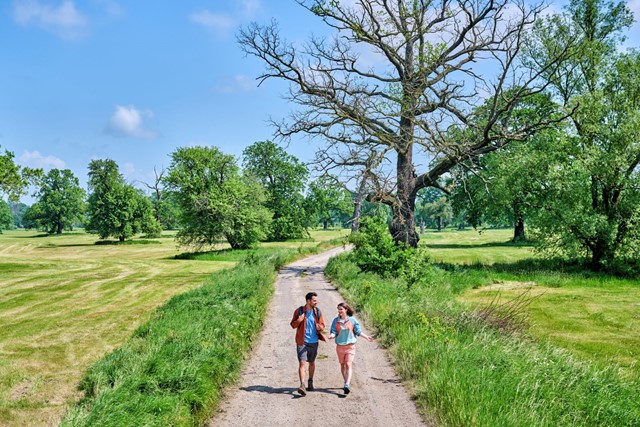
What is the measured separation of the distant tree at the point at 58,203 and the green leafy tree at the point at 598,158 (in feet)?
290

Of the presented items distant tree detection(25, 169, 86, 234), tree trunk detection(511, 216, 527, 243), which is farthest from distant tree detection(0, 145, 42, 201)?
distant tree detection(25, 169, 86, 234)

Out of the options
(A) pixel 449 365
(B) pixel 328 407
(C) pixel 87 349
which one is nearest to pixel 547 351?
(A) pixel 449 365

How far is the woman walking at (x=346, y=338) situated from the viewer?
9.03 m

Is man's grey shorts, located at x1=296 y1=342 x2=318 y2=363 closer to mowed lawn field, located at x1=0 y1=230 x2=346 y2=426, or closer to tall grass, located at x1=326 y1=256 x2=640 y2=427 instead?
tall grass, located at x1=326 y1=256 x2=640 y2=427

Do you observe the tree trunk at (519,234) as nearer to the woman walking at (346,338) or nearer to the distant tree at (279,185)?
the distant tree at (279,185)

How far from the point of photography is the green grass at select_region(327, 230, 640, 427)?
23.9 feet

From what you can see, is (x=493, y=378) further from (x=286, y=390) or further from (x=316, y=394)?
(x=286, y=390)

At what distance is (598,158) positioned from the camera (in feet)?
84.1

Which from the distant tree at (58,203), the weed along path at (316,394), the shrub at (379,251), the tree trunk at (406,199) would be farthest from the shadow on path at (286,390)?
the distant tree at (58,203)

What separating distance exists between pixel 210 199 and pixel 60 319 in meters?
27.8

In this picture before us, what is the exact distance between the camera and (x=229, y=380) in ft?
30.9

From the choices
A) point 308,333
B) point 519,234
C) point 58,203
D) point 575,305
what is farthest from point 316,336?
point 58,203

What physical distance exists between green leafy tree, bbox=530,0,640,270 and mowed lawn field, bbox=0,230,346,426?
2328 cm

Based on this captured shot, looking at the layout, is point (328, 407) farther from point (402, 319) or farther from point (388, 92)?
point (388, 92)
